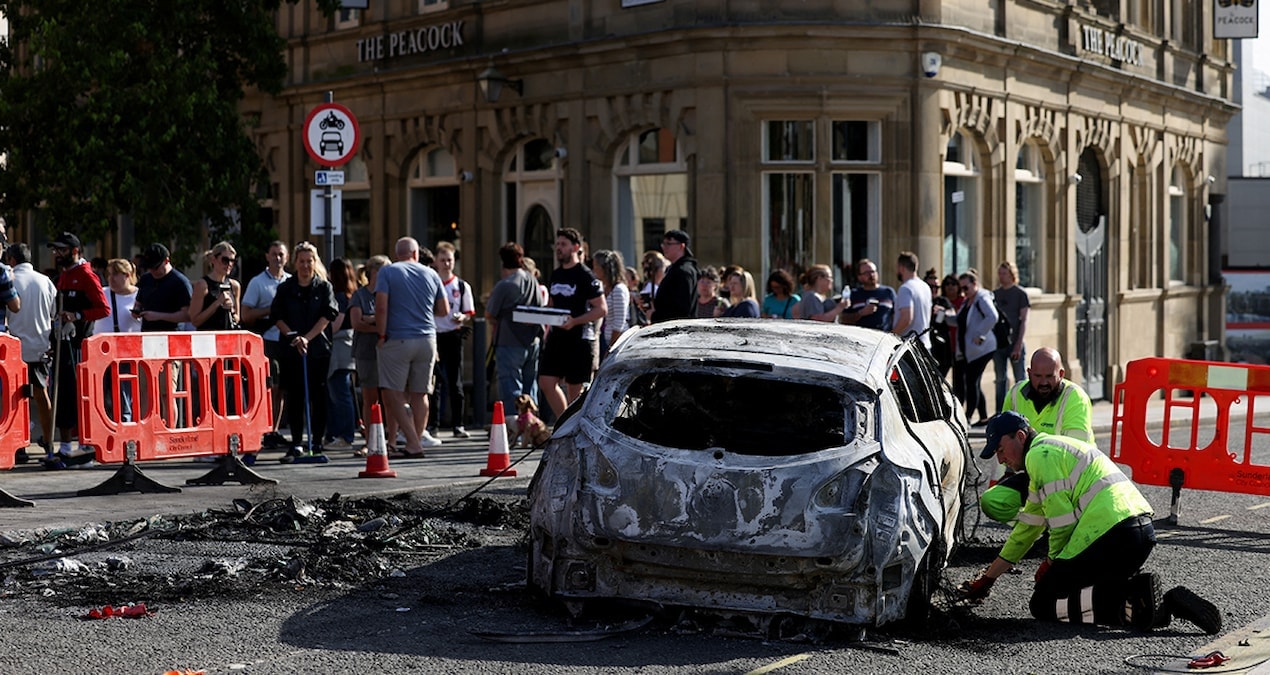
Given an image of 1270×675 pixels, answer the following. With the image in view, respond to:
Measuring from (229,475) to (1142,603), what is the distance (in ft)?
24.1

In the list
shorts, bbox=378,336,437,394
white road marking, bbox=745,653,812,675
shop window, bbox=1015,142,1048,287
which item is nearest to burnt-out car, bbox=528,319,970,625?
white road marking, bbox=745,653,812,675

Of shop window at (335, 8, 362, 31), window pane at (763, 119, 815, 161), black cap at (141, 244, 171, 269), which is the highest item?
shop window at (335, 8, 362, 31)

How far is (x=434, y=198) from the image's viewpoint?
26391 millimetres

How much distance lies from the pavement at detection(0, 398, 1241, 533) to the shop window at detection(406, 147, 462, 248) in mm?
10222

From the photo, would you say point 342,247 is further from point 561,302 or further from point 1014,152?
point 561,302

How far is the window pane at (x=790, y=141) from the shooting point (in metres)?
21.3

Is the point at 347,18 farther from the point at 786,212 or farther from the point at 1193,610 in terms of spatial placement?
the point at 1193,610

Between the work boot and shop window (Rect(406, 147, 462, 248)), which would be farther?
shop window (Rect(406, 147, 462, 248))

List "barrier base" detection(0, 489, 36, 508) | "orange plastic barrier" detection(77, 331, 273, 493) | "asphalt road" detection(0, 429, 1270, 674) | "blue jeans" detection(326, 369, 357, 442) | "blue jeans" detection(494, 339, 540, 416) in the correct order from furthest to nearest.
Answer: "blue jeans" detection(494, 339, 540, 416) → "blue jeans" detection(326, 369, 357, 442) → "orange plastic barrier" detection(77, 331, 273, 493) → "barrier base" detection(0, 489, 36, 508) → "asphalt road" detection(0, 429, 1270, 674)

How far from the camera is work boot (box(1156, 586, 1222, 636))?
26.0 feet

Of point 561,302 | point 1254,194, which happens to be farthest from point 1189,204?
point 561,302

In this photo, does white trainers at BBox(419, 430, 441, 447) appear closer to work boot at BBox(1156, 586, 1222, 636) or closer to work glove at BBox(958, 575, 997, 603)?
work glove at BBox(958, 575, 997, 603)

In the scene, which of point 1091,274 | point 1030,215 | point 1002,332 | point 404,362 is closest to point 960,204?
point 1030,215

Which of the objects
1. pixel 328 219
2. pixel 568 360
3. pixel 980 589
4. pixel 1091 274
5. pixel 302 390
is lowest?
pixel 980 589
